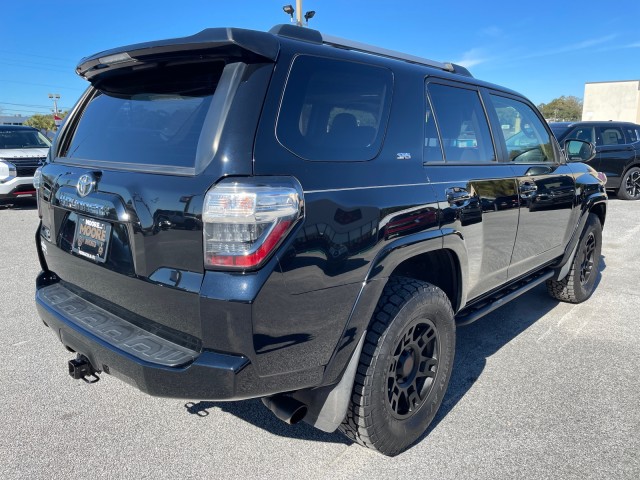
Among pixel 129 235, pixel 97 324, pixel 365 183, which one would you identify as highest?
pixel 365 183

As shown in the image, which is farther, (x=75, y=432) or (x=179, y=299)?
(x=75, y=432)

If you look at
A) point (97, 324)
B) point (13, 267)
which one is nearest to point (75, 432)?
point (97, 324)

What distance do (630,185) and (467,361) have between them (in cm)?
1068

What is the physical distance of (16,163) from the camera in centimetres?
934

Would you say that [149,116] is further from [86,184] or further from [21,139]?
[21,139]

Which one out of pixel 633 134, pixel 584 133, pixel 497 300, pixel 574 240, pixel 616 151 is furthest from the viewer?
pixel 633 134

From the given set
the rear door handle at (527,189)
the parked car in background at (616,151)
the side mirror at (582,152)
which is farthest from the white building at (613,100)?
the rear door handle at (527,189)

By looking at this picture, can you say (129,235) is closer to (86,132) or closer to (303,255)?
(303,255)

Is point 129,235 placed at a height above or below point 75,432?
above

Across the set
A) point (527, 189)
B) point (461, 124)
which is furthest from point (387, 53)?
point (527, 189)

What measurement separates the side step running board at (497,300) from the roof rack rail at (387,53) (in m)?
1.53

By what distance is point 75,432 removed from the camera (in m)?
2.60

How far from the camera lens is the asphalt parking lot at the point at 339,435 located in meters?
2.37

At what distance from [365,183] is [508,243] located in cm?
158
